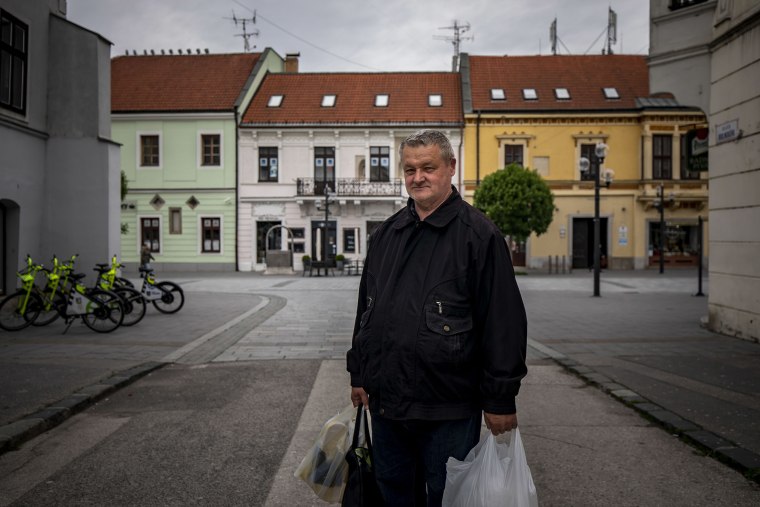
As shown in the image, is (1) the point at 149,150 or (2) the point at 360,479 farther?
(1) the point at 149,150

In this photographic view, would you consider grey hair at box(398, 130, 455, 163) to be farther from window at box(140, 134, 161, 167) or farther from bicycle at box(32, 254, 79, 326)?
window at box(140, 134, 161, 167)

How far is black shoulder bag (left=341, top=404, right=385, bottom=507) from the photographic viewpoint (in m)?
2.60

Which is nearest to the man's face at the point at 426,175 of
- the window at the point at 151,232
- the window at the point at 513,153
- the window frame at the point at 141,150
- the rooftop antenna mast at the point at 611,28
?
the window at the point at 513,153

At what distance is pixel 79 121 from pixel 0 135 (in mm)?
1905

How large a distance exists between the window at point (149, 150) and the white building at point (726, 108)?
103ft

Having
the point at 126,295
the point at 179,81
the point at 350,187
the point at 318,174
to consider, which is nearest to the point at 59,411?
the point at 126,295

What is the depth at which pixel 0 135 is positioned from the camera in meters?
12.3

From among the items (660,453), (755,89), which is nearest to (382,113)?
(755,89)

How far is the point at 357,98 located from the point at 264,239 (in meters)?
10.4

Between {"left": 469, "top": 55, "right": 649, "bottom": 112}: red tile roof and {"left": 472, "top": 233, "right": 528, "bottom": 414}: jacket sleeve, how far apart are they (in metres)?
35.2

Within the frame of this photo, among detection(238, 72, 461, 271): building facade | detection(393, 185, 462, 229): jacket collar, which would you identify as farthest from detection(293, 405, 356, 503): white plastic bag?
detection(238, 72, 461, 271): building facade

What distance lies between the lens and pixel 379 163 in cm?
3700

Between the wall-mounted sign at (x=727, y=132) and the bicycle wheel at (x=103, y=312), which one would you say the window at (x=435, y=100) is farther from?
the bicycle wheel at (x=103, y=312)

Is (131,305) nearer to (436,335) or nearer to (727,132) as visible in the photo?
(436,335)
